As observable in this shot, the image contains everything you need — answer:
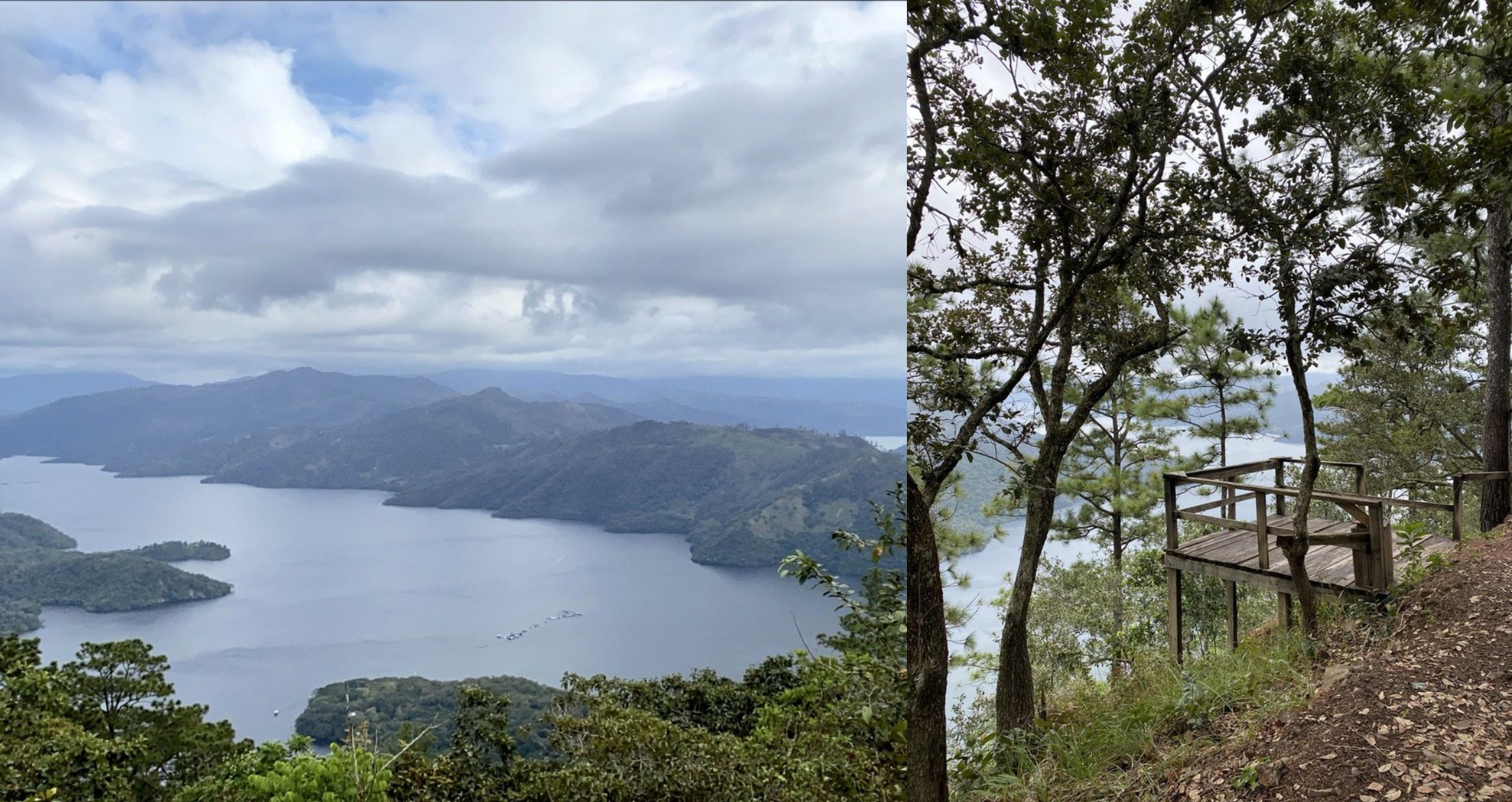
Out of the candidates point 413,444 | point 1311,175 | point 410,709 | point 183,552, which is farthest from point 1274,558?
point 183,552

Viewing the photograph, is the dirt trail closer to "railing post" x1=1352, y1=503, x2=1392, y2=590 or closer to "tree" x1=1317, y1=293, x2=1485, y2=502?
"railing post" x1=1352, y1=503, x2=1392, y2=590

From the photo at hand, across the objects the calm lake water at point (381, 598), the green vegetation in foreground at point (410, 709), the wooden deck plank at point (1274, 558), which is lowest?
the green vegetation in foreground at point (410, 709)

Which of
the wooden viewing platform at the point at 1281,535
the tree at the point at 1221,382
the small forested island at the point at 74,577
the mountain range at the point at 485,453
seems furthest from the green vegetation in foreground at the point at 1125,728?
the small forested island at the point at 74,577

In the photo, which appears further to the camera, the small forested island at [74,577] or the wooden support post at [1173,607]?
the small forested island at [74,577]

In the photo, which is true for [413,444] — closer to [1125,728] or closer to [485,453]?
[485,453]

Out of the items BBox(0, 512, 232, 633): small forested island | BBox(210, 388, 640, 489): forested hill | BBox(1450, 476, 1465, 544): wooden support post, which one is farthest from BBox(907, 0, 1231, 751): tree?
BBox(0, 512, 232, 633): small forested island

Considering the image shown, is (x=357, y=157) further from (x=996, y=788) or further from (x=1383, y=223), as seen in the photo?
(x=1383, y=223)

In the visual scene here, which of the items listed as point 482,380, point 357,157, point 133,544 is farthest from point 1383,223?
point 133,544

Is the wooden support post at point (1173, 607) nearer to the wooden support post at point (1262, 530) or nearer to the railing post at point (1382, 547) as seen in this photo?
the wooden support post at point (1262, 530)
